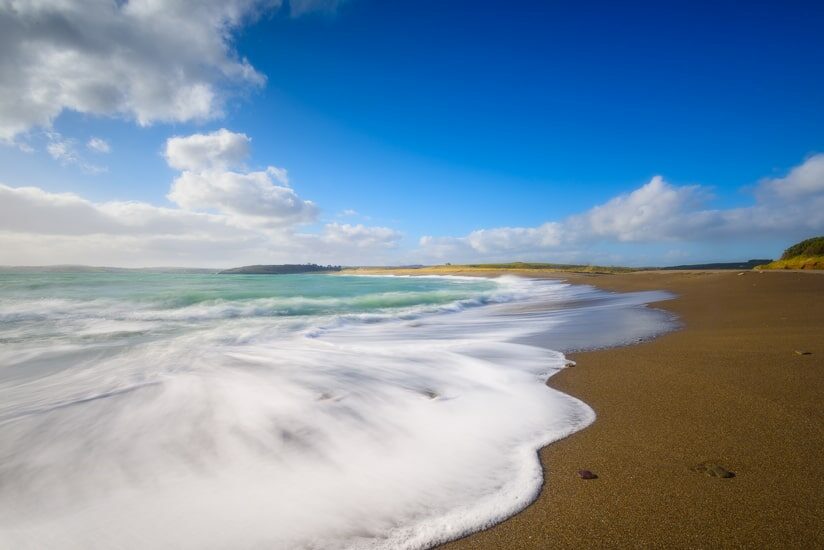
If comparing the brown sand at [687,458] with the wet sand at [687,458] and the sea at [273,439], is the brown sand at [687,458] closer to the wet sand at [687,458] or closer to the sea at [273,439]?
the wet sand at [687,458]

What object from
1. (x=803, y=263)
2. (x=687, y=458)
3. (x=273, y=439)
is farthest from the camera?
(x=803, y=263)

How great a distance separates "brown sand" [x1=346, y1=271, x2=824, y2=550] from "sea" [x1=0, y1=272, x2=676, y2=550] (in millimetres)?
232

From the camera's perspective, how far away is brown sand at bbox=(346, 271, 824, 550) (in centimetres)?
183

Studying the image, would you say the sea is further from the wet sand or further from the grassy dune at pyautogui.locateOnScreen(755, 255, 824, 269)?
the grassy dune at pyautogui.locateOnScreen(755, 255, 824, 269)

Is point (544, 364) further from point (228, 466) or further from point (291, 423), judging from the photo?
point (228, 466)

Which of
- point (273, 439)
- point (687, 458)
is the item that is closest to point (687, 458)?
point (687, 458)

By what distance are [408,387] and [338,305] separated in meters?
11.4

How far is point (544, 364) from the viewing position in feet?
17.6

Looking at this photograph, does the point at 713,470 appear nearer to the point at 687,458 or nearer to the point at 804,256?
the point at 687,458

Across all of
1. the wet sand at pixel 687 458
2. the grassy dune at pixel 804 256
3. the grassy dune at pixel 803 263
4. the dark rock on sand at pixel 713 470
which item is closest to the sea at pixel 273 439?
the wet sand at pixel 687 458

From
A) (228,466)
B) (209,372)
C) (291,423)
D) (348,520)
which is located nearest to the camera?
(348,520)

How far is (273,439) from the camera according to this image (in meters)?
3.04

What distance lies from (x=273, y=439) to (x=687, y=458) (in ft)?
10.1

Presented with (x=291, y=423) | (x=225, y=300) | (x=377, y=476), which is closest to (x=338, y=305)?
(x=225, y=300)
